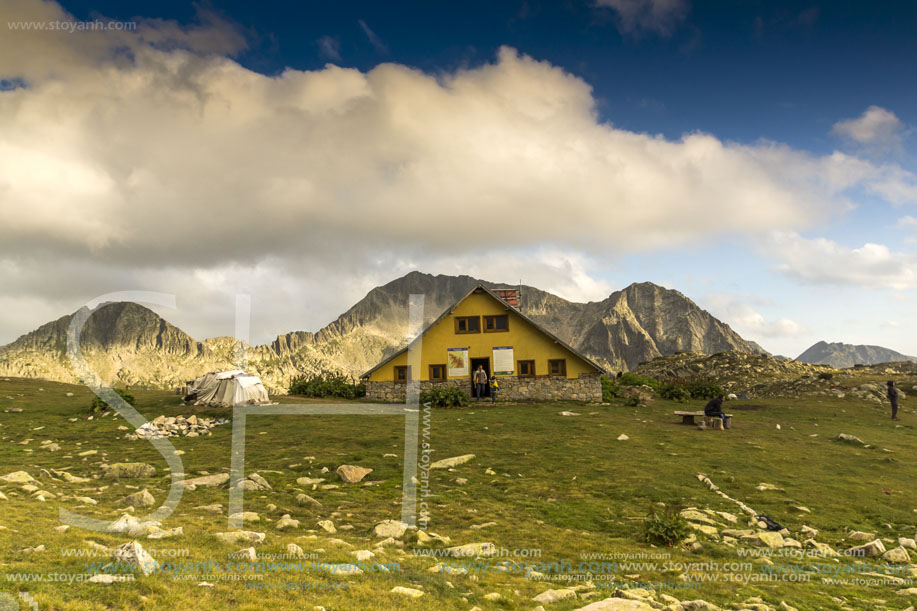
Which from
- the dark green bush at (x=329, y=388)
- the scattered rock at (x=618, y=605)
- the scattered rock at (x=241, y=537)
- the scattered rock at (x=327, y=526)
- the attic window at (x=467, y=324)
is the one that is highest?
the attic window at (x=467, y=324)

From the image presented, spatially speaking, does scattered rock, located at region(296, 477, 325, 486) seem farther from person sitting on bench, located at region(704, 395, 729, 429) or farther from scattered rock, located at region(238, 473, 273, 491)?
person sitting on bench, located at region(704, 395, 729, 429)

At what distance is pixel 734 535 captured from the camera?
998 centimetres

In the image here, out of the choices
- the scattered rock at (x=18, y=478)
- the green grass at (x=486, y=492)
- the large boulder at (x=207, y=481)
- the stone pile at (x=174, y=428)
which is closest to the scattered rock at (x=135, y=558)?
the green grass at (x=486, y=492)

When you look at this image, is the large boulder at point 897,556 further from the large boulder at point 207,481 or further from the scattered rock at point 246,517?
the large boulder at point 207,481

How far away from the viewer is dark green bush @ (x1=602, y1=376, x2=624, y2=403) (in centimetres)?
3744

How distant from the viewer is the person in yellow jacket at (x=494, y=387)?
36769 mm

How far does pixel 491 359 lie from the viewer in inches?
1526

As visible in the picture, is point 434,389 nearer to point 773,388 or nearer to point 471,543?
point 471,543

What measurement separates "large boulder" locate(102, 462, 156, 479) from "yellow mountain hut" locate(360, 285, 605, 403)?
83.1 feet

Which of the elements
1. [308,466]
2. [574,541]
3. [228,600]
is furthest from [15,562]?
[308,466]

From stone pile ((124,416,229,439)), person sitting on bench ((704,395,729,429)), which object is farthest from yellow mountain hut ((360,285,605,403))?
stone pile ((124,416,229,439))

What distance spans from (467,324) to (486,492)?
26823 mm

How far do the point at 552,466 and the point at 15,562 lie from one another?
13.3 metres

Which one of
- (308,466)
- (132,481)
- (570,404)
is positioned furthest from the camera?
(570,404)
